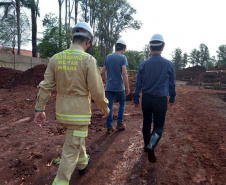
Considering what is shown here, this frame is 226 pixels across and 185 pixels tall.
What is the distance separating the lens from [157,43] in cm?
313

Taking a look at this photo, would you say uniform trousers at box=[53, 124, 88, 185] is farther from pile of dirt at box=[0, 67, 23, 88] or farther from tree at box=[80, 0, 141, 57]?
tree at box=[80, 0, 141, 57]

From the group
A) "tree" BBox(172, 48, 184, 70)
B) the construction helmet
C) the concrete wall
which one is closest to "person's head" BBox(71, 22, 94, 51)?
the construction helmet

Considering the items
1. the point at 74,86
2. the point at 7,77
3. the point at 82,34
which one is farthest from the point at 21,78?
the point at 74,86

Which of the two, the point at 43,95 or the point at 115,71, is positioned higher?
the point at 115,71

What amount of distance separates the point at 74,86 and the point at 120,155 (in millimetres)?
1728

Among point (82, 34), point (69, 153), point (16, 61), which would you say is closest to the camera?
point (69, 153)

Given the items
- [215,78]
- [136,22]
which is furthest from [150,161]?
[136,22]

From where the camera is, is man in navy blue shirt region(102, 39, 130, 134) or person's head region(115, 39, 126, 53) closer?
man in navy blue shirt region(102, 39, 130, 134)

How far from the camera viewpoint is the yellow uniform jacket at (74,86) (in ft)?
7.27

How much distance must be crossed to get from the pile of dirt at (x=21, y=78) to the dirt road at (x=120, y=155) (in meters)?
7.56

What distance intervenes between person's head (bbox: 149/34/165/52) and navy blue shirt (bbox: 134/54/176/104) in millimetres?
108

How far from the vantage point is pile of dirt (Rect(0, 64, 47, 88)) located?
12.4 metres

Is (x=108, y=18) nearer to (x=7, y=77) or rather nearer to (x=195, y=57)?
(x=7, y=77)

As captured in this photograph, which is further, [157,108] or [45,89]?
[157,108]
